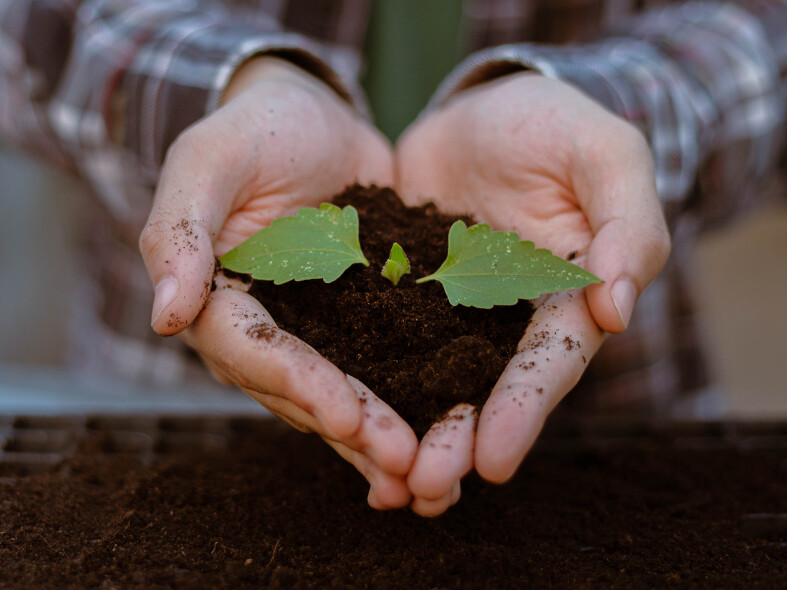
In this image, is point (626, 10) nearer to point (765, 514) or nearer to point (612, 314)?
point (612, 314)

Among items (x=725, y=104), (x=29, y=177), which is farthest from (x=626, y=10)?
(x=29, y=177)

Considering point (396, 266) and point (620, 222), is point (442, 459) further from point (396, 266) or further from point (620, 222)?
point (620, 222)

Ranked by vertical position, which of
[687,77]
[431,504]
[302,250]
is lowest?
[431,504]

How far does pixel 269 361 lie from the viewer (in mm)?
810

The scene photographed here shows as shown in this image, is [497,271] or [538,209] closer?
[497,271]

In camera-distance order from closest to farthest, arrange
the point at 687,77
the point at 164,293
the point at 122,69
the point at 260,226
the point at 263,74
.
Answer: the point at 164,293 → the point at 260,226 → the point at 263,74 → the point at 122,69 → the point at 687,77

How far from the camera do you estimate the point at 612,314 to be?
897mm

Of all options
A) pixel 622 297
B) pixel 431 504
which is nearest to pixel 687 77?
pixel 622 297

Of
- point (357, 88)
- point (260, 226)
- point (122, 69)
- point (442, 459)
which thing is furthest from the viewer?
point (357, 88)

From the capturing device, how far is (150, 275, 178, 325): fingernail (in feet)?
2.76

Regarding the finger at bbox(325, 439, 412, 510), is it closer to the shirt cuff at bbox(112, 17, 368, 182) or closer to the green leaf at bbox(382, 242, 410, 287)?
the green leaf at bbox(382, 242, 410, 287)

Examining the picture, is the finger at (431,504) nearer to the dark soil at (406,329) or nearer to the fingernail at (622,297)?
the dark soil at (406,329)

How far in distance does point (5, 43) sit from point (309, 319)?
117 centimetres

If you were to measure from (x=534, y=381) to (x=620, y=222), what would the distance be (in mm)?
301
